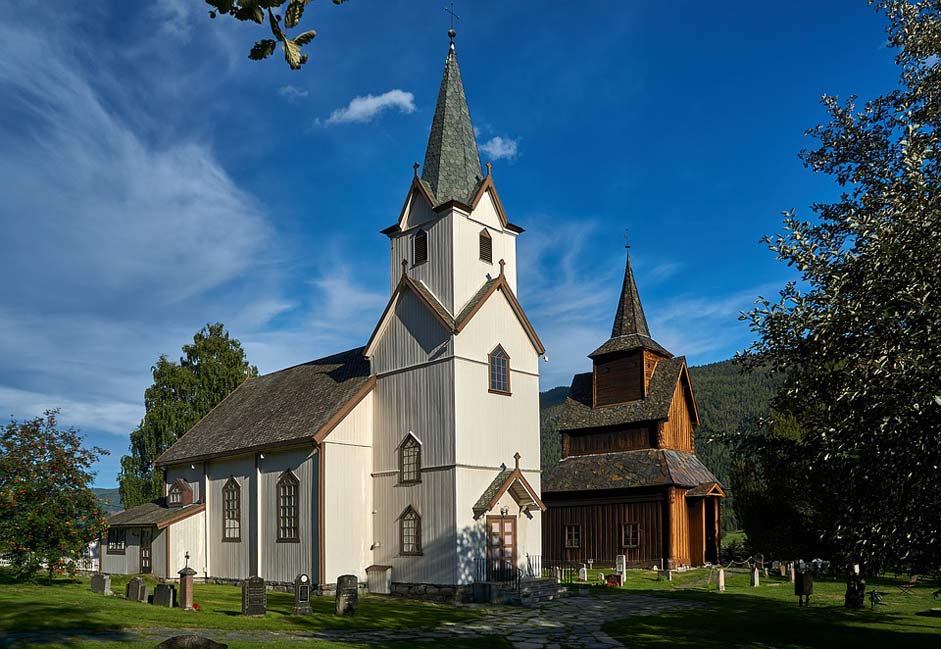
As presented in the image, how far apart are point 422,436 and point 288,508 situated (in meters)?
6.07

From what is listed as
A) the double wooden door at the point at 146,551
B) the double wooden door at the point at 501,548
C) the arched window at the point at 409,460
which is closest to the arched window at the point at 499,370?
the arched window at the point at 409,460

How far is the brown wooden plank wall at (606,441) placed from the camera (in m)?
43.5

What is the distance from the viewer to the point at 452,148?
31.5 m

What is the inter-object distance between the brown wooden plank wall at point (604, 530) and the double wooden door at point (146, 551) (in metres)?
20.3

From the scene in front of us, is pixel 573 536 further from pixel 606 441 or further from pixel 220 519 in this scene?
pixel 220 519

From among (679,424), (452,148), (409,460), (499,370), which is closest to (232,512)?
(409,460)

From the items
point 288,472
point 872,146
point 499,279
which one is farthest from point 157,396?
point 872,146

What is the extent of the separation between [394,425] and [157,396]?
78.2 ft

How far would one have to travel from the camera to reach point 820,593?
2862 cm

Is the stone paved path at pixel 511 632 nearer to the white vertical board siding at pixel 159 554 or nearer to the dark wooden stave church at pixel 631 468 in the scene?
the dark wooden stave church at pixel 631 468

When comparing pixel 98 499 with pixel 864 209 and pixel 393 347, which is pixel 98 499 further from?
pixel 864 209

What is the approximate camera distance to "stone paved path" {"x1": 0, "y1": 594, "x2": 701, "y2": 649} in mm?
16219

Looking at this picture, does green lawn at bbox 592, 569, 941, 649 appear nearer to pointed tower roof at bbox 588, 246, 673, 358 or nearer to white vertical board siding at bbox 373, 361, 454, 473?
white vertical board siding at bbox 373, 361, 454, 473

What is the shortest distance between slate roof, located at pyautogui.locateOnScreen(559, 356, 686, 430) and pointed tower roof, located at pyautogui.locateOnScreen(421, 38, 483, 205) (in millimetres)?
18069
